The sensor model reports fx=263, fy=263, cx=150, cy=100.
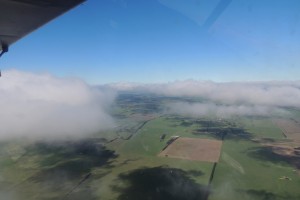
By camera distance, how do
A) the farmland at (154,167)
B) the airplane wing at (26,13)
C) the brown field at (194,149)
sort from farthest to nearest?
the brown field at (194,149) < the farmland at (154,167) < the airplane wing at (26,13)

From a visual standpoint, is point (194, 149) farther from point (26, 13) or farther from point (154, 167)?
point (26, 13)

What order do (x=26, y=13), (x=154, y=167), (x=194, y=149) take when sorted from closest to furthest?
(x=26, y=13)
(x=154, y=167)
(x=194, y=149)

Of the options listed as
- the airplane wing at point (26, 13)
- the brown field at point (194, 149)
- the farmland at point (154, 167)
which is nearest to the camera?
the airplane wing at point (26, 13)

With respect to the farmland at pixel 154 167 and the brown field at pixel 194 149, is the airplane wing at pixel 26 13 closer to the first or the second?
the farmland at pixel 154 167

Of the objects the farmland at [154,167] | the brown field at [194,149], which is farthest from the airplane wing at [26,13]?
the brown field at [194,149]

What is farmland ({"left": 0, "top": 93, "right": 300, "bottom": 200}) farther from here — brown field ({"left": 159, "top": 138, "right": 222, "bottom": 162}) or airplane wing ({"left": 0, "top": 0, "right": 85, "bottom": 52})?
airplane wing ({"left": 0, "top": 0, "right": 85, "bottom": 52})

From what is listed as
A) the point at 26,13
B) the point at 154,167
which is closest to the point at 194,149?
the point at 154,167

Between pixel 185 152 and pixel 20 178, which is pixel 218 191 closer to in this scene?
pixel 185 152
